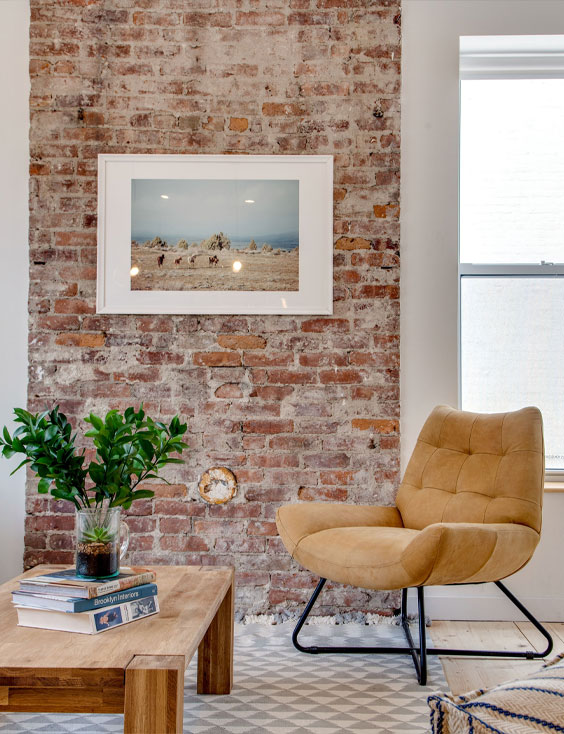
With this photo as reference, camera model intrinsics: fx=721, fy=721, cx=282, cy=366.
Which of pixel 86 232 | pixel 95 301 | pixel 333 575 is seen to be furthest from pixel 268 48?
pixel 333 575

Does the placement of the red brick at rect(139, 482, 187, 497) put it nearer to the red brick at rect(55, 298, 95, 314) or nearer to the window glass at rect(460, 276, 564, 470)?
the red brick at rect(55, 298, 95, 314)

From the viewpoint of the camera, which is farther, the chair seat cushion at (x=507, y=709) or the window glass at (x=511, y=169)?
the window glass at (x=511, y=169)

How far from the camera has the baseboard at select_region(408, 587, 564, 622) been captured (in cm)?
294

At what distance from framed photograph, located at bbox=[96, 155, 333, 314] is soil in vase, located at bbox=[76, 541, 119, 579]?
1.49 m

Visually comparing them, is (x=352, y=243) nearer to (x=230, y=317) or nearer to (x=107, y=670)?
(x=230, y=317)

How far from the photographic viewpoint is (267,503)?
298cm

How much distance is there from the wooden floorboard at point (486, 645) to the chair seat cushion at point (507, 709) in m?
1.35

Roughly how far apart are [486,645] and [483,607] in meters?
0.33

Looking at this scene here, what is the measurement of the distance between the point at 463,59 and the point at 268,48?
2.90 ft

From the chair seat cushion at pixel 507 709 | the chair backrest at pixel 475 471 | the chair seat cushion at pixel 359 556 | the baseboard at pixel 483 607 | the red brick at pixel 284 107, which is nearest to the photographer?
the chair seat cushion at pixel 507 709

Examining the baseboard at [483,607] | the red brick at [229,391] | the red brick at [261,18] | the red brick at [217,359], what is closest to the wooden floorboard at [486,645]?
the baseboard at [483,607]

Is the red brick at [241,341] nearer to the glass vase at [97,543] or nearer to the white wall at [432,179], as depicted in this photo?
the white wall at [432,179]

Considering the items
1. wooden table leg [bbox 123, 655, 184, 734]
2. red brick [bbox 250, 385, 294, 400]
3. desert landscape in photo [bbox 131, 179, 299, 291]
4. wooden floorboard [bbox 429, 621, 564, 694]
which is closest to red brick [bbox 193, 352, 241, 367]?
red brick [bbox 250, 385, 294, 400]

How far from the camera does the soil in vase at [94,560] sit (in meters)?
1.67
